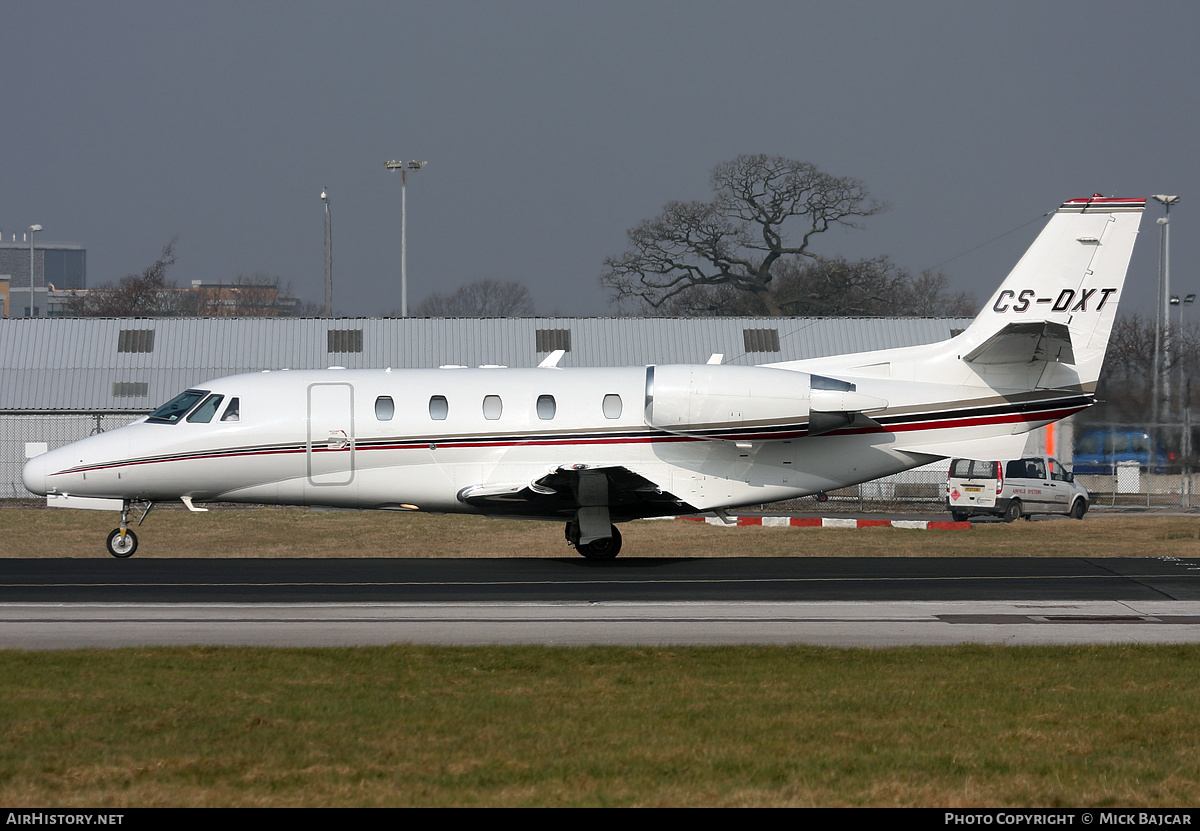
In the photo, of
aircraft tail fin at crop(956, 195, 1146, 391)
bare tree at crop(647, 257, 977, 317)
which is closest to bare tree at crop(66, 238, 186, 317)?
bare tree at crop(647, 257, 977, 317)

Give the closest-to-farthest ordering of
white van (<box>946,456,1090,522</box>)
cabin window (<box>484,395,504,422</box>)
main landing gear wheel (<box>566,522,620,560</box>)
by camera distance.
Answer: cabin window (<box>484,395,504,422</box>) → main landing gear wheel (<box>566,522,620,560</box>) → white van (<box>946,456,1090,522</box>)

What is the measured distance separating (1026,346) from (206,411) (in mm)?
13083

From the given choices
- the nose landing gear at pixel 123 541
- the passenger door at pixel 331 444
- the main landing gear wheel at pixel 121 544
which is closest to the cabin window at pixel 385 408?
the passenger door at pixel 331 444

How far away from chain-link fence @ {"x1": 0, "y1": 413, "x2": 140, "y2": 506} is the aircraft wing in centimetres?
2335

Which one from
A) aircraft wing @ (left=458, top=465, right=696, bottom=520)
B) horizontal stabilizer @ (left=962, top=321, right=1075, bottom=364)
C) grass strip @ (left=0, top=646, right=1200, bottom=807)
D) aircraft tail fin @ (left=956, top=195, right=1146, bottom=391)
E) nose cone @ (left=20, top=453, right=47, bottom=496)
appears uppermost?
aircraft tail fin @ (left=956, top=195, right=1146, bottom=391)

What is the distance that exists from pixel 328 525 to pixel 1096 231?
59.3 feet

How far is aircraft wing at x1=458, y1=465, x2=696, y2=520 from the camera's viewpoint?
17.9 m

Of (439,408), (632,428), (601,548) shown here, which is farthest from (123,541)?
(632,428)

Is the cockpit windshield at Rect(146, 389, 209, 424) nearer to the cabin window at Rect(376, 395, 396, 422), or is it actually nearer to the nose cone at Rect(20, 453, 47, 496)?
the nose cone at Rect(20, 453, 47, 496)

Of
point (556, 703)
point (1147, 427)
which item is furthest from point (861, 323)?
point (556, 703)

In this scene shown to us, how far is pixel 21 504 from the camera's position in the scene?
35.4 meters

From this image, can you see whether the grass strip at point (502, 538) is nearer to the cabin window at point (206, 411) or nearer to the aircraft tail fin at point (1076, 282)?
the aircraft tail fin at point (1076, 282)

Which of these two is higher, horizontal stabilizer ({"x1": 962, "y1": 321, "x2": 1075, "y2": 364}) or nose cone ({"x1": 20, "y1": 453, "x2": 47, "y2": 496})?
horizontal stabilizer ({"x1": 962, "y1": 321, "x2": 1075, "y2": 364})

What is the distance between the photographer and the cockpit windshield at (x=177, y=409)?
19516 mm
